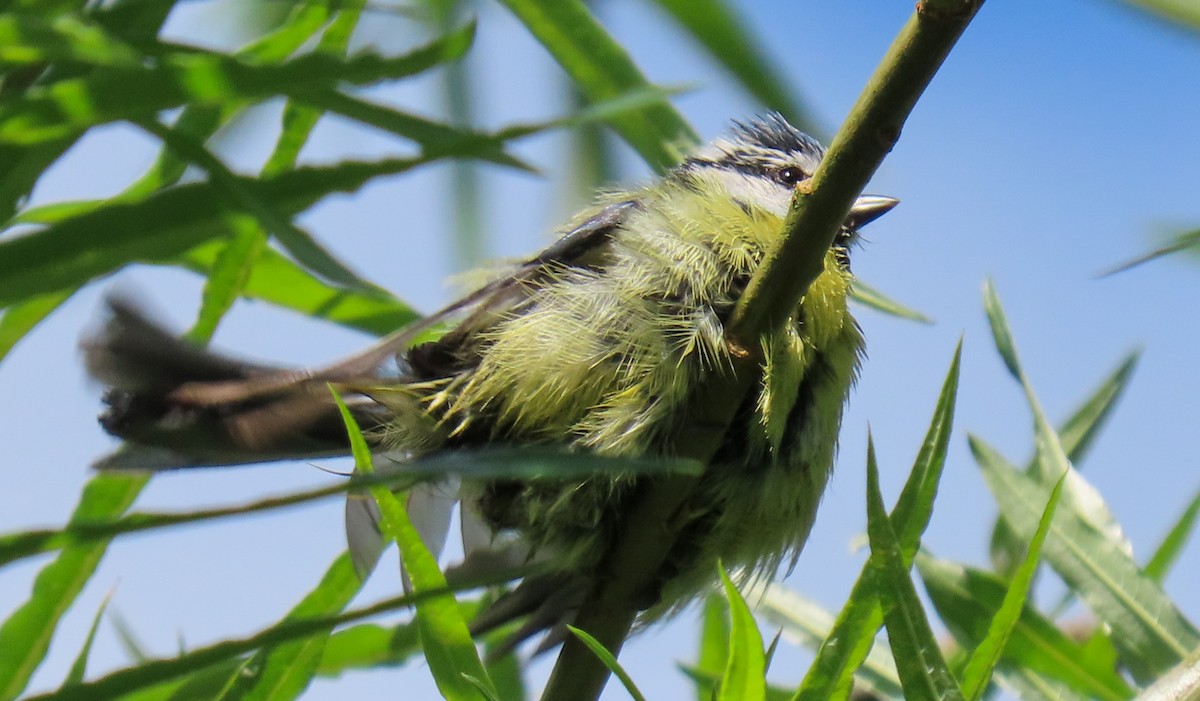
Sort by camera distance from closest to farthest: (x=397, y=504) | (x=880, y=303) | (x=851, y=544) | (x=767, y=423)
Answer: (x=397, y=504) < (x=767, y=423) < (x=880, y=303) < (x=851, y=544)

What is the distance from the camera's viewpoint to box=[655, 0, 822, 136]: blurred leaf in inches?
34.5

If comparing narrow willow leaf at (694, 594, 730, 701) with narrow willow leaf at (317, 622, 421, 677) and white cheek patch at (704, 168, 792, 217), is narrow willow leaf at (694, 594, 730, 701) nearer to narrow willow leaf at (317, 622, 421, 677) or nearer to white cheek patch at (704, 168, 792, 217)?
narrow willow leaf at (317, 622, 421, 677)

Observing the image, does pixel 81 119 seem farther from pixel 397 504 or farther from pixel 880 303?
pixel 880 303

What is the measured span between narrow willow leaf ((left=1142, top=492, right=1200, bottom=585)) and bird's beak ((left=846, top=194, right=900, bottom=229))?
0.54 metres

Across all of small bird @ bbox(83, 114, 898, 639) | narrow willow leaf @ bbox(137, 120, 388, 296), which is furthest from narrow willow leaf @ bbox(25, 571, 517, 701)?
small bird @ bbox(83, 114, 898, 639)

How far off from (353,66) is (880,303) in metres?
1.02

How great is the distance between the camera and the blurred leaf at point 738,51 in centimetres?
88

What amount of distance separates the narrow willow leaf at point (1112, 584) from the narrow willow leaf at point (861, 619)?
0.45 m

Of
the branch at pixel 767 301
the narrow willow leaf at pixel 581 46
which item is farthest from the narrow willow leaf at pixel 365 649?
the narrow willow leaf at pixel 581 46

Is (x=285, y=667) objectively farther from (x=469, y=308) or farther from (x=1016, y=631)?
(x=1016, y=631)

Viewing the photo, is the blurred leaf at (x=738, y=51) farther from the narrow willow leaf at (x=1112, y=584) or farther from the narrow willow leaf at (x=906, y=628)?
the narrow willow leaf at (x=1112, y=584)

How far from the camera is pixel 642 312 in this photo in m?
1.49

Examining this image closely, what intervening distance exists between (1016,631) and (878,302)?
0.42 metres

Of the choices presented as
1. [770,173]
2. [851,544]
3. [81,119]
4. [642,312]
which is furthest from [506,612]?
[81,119]
